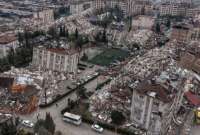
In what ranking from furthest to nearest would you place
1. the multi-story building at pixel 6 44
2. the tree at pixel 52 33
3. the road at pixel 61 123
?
the tree at pixel 52 33, the multi-story building at pixel 6 44, the road at pixel 61 123

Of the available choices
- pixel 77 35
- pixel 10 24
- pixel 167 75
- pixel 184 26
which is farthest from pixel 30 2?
pixel 167 75

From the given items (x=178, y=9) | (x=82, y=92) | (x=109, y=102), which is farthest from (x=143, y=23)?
(x=109, y=102)

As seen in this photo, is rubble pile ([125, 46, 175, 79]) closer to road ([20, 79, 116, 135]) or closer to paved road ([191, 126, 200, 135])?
paved road ([191, 126, 200, 135])

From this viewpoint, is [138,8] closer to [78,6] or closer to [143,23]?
[143,23]

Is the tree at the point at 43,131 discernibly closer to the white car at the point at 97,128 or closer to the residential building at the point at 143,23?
the white car at the point at 97,128

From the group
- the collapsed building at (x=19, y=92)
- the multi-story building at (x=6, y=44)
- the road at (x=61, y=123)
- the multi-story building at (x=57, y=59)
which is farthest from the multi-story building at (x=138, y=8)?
the road at (x=61, y=123)

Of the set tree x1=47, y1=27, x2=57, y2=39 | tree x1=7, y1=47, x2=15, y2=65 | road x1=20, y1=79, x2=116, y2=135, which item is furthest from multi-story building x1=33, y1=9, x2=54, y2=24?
road x1=20, y1=79, x2=116, y2=135
